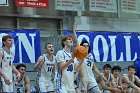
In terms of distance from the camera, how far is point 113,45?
14211mm

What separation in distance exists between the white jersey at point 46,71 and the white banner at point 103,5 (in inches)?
160

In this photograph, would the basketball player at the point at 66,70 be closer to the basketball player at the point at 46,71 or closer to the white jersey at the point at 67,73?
the white jersey at the point at 67,73

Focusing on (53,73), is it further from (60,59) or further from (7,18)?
(7,18)

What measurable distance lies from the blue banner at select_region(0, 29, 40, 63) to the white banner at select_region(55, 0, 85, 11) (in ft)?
5.09

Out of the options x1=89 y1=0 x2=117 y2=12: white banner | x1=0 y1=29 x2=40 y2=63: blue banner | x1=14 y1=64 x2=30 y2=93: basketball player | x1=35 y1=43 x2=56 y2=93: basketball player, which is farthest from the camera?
x1=89 y1=0 x2=117 y2=12: white banner

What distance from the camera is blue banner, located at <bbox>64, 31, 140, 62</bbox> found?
45.2 ft

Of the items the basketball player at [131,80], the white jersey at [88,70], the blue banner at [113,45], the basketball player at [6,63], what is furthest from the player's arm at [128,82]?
the basketball player at [6,63]

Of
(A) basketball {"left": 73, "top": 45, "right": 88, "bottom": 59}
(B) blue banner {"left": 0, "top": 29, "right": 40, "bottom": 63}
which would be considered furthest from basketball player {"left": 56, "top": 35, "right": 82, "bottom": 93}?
(B) blue banner {"left": 0, "top": 29, "right": 40, "bottom": 63}

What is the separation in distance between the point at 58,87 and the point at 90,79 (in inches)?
72.1

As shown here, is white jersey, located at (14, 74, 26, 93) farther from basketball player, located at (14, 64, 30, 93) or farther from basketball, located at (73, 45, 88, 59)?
basketball, located at (73, 45, 88, 59)

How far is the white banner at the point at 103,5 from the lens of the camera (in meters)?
14.6

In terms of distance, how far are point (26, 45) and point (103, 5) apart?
12.3ft

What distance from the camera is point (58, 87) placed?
9.67 meters

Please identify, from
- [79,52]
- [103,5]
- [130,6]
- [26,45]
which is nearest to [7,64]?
[79,52]
